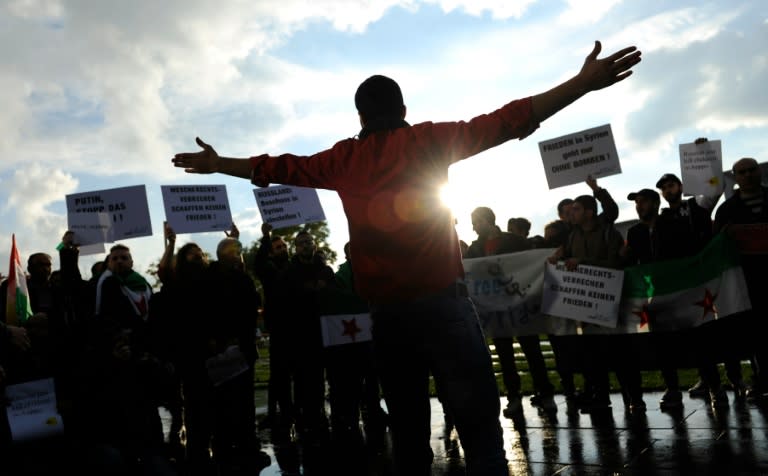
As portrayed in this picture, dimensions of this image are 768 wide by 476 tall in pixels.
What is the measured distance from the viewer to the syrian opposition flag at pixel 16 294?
582cm

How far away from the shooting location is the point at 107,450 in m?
4.76

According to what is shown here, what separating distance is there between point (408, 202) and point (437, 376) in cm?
71

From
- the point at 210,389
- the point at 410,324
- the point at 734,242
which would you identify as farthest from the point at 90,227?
the point at 734,242

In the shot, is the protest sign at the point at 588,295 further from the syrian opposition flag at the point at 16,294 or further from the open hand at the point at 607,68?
the syrian opposition flag at the point at 16,294

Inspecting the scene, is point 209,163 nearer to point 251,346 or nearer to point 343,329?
point 251,346

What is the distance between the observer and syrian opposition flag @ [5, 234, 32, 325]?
5824 millimetres

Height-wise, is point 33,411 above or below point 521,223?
below

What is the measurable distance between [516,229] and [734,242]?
2.94 meters

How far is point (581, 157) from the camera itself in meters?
7.91

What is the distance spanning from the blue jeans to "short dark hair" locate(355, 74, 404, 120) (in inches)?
32.9

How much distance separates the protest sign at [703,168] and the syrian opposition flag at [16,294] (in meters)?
7.09

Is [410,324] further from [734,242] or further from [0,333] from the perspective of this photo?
[734,242]

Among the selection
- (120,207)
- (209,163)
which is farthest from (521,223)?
(209,163)

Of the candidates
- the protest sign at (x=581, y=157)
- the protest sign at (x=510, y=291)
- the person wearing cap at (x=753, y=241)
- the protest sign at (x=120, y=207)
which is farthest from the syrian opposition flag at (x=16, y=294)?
the person wearing cap at (x=753, y=241)
